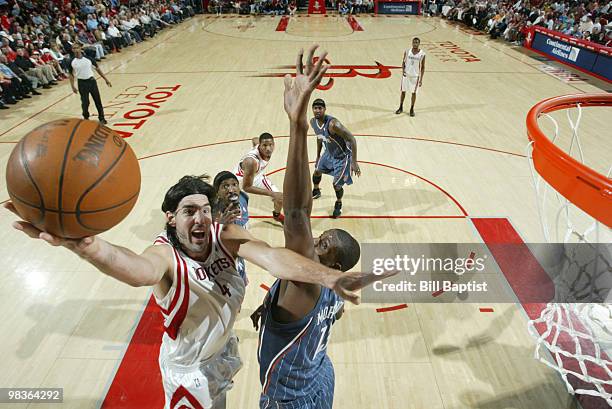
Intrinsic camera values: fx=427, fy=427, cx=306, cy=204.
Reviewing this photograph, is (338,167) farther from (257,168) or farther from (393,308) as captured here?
(393,308)

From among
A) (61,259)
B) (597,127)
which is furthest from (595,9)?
(61,259)

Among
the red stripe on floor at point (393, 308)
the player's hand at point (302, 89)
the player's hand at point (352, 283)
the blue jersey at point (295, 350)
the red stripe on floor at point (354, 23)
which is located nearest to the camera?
the player's hand at point (352, 283)

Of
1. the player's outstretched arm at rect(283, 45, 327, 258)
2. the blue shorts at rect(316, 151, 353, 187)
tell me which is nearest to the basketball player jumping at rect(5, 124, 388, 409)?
the player's outstretched arm at rect(283, 45, 327, 258)

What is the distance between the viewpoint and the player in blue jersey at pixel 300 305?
152cm

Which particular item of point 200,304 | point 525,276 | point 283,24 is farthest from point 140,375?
point 283,24

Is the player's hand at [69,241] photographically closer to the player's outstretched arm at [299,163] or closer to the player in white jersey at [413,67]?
the player's outstretched arm at [299,163]

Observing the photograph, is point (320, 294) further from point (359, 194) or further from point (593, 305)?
point (359, 194)

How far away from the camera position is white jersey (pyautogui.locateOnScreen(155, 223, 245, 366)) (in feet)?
6.57

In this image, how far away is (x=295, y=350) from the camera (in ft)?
6.16

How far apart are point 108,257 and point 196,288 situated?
54cm

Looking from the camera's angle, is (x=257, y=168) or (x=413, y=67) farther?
(x=413, y=67)

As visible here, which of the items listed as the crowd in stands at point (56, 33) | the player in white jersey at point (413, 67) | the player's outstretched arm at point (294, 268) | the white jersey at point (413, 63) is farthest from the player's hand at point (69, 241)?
the crowd in stands at point (56, 33)

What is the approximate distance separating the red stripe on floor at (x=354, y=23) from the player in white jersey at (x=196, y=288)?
18660 mm

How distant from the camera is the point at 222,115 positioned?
8.87m
